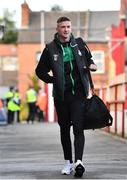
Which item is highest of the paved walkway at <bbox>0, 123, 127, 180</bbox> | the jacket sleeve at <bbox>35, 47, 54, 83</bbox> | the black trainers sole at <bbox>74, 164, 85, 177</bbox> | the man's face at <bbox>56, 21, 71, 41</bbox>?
the man's face at <bbox>56, 21, 71, 41</bbox>

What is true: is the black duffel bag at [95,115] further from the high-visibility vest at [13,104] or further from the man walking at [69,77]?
the high-visibility vest at [13,104]

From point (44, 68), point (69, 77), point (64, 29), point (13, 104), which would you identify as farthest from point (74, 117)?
point (13, 104)

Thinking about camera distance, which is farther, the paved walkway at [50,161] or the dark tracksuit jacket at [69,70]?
the paved walkway at [50,161]

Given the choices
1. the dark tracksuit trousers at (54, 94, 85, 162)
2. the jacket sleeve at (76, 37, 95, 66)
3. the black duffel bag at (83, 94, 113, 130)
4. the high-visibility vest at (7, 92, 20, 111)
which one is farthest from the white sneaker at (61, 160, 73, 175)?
the high-visibility vest at (7, 92, 20, 111)

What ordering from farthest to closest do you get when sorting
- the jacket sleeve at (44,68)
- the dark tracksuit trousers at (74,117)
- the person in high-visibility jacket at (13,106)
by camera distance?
the person in high-visibility jacket at (13,106) < the jacket sleeve at (44,68) < the dark tracksuit trousers at (74,117)

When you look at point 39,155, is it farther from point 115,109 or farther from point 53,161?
point 115,109

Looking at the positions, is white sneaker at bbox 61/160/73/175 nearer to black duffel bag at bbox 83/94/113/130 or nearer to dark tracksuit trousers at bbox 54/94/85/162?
dark tracksuit trousers at bbox 54/94/85/162

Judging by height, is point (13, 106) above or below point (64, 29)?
below

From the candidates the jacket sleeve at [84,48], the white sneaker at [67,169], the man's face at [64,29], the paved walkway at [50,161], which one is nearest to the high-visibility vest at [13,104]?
the paved walkway at [50,161]

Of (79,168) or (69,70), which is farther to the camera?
(69,70)

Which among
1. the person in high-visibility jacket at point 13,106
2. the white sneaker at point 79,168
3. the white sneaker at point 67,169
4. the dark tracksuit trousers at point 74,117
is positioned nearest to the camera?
the white sneaker at point 79,168

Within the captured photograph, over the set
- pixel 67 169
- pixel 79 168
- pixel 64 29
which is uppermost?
pixel 64 29

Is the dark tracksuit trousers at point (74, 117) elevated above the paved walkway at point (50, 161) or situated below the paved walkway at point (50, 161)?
above

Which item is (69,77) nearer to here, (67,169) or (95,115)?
(95,115)
